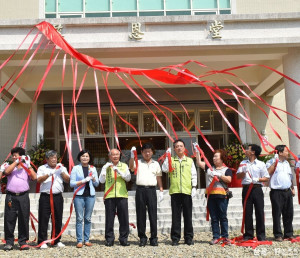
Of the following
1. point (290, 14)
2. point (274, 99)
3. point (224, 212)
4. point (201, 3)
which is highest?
point (201, 3)

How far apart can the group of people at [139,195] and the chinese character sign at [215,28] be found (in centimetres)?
392

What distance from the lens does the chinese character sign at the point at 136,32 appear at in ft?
27.3

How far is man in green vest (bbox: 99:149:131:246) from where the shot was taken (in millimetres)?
5043

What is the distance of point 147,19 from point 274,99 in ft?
18.1

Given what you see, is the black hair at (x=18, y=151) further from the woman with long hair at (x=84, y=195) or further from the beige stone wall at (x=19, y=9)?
the beige stone wall at (x=19, y=9)

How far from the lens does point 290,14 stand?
835cm

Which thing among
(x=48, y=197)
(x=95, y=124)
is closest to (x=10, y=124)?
(x=95, y=124)

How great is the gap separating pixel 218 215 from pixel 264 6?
8144 mm

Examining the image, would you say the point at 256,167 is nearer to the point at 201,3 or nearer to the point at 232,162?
the point at 232,162

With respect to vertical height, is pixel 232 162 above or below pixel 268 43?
below

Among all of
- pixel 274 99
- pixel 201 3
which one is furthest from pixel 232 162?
pixel 201 3

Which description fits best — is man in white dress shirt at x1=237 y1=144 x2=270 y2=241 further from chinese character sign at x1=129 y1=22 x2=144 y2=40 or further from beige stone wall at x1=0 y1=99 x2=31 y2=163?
beige stone wall at x1=0 y1=99 x2=31 y2=163

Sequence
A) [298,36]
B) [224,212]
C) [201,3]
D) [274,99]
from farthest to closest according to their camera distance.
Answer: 1. [274,99]
2. [201,3]
3. [298,36]
4. [224,212]

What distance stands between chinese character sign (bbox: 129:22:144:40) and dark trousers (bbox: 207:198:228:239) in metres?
4.59
